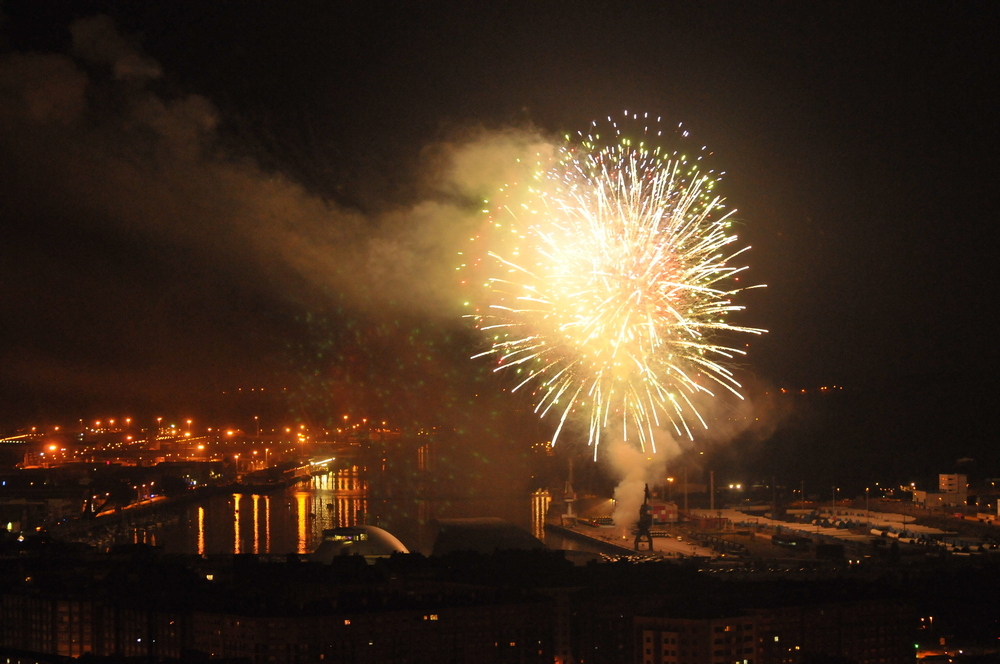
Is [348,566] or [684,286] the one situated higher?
[684,286]

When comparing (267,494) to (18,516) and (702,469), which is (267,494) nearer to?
(18,516)

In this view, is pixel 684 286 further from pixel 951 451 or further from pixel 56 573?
pixel 951 451

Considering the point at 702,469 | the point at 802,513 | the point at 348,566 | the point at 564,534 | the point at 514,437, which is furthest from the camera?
the point at 514,437

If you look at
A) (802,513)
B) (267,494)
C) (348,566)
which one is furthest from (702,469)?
(348,566)

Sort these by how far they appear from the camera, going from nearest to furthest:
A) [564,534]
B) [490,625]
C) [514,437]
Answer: [490,625] < [564,534] < [514,437]

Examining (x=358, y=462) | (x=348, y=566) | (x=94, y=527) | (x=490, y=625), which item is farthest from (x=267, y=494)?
(x=490, y=625)

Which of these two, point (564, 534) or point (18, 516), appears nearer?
point (564, 534)
